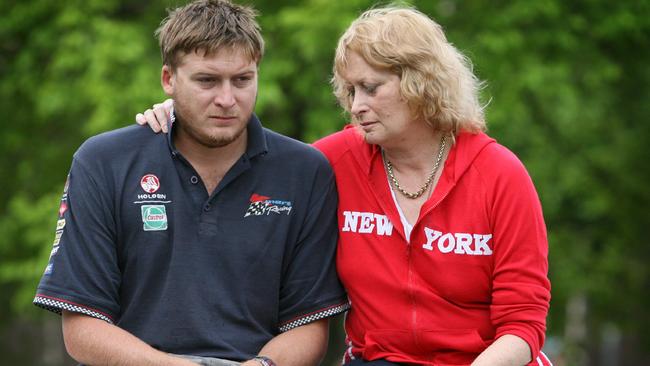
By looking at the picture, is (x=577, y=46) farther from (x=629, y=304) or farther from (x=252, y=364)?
(x=252, y=364)

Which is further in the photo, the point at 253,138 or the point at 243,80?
the point at 253,138

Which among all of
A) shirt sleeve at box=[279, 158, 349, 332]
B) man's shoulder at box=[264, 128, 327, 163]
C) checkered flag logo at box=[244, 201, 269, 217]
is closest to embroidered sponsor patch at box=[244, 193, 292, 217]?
checkered flag logo at box=[244, 201, 269, 217]

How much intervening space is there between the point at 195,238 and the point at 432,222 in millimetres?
903

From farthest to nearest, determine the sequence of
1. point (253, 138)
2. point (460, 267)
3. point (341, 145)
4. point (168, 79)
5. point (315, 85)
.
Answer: point (315, 85) < point (341, 145) < point (253, 138) < point (168, 79) < point (460, 267)

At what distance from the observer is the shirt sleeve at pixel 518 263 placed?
3914 millimetres

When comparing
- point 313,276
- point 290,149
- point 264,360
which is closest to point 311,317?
point 313,276

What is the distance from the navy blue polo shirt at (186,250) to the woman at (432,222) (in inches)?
8.4

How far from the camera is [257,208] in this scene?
416 centimetres

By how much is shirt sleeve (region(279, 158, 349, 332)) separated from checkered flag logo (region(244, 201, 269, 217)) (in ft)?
0.60

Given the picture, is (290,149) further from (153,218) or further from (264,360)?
(264,360)

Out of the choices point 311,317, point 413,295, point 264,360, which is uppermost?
point 413,295

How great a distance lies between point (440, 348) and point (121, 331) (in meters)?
1.19

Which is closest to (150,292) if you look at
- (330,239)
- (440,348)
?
(330,239)

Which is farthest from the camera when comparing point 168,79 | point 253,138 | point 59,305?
point 253,138
